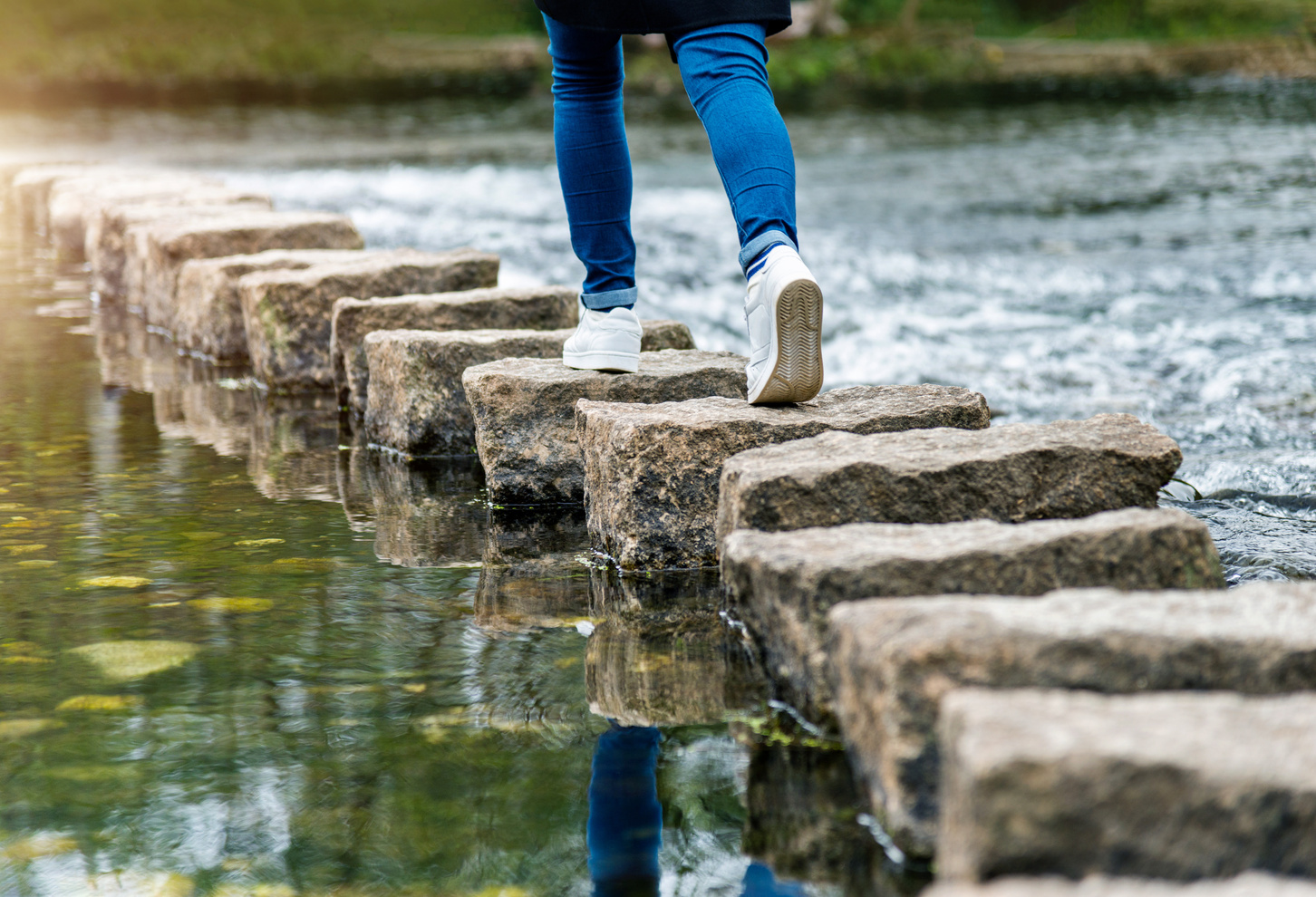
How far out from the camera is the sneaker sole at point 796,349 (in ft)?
5.71

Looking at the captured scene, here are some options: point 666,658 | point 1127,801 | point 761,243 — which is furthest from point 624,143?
point 1127,801

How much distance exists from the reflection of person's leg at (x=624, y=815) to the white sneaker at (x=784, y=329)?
0.66m

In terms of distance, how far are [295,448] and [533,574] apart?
0.97m

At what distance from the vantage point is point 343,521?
6.86 feet

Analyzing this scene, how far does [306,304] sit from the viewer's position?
3121 mm

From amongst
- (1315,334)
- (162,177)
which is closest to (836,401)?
(1315,334)

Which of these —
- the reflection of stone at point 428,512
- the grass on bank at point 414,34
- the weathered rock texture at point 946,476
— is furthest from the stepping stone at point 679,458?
the grass on bank at point 414,34

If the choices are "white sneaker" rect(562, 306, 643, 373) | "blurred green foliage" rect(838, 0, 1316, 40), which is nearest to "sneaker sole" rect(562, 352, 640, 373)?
"white sneaker" rect(562, 306, 643, 373)

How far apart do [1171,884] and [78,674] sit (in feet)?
3.86

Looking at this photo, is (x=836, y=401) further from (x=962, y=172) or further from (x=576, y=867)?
(x=962, y=172)

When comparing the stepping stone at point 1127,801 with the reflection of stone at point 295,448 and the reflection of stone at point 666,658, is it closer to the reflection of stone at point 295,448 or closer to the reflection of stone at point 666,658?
the reflection of stone at point 666,658

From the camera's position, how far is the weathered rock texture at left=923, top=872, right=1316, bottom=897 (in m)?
0.79

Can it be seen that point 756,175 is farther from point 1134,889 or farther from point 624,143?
point 1134,889

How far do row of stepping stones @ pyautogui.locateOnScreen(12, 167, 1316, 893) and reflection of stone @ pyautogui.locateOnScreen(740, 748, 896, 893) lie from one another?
3 cm
